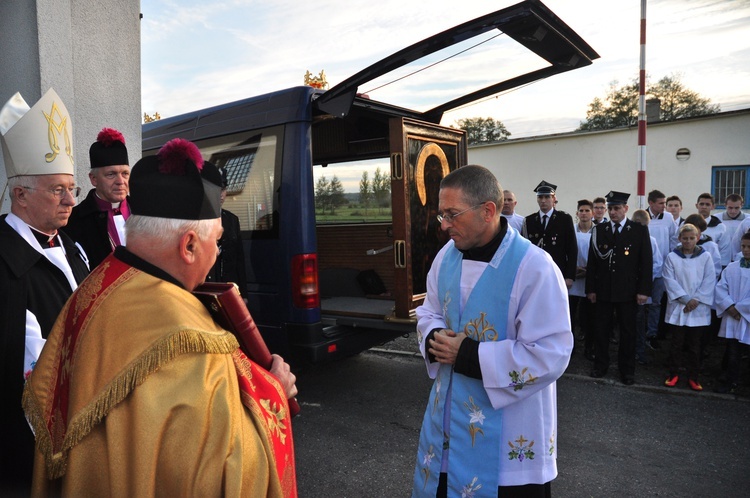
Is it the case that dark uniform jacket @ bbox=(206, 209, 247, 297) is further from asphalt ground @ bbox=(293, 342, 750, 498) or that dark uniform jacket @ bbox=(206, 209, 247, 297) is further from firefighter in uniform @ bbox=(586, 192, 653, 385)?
firefighter in uniform @ bbox=(586, 192, 653, 385)

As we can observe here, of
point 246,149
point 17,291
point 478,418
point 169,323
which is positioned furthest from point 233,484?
point 246,149

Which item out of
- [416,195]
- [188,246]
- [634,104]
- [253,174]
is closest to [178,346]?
[188,246]

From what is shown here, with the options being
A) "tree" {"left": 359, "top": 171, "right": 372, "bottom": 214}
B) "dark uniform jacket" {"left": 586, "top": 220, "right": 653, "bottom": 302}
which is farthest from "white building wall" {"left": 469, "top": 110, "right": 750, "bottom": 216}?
"tree" {"left": 359, "top": 171, "right": 372, "bottom": 214}

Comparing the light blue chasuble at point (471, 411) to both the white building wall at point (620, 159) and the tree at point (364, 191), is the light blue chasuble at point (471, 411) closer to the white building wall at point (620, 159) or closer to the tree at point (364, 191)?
the tree at point (364, 191)

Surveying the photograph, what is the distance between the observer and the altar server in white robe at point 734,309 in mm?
5148

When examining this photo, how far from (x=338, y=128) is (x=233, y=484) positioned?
5.79m

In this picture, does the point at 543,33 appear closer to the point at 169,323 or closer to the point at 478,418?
the point at 478,418

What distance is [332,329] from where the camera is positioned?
4.95 m

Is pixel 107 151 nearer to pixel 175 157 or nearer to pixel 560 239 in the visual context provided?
pixel 175 157

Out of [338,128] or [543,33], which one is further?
[338,128]

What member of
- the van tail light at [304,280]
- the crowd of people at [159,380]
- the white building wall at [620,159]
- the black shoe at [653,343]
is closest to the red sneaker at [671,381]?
the black shoe at [653,343]

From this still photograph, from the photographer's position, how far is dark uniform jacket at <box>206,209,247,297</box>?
15.3 ft

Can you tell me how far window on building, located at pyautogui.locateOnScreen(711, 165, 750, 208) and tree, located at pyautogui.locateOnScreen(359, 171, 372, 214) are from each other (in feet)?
38.7

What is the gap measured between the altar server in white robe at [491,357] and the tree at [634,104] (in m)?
38.7
